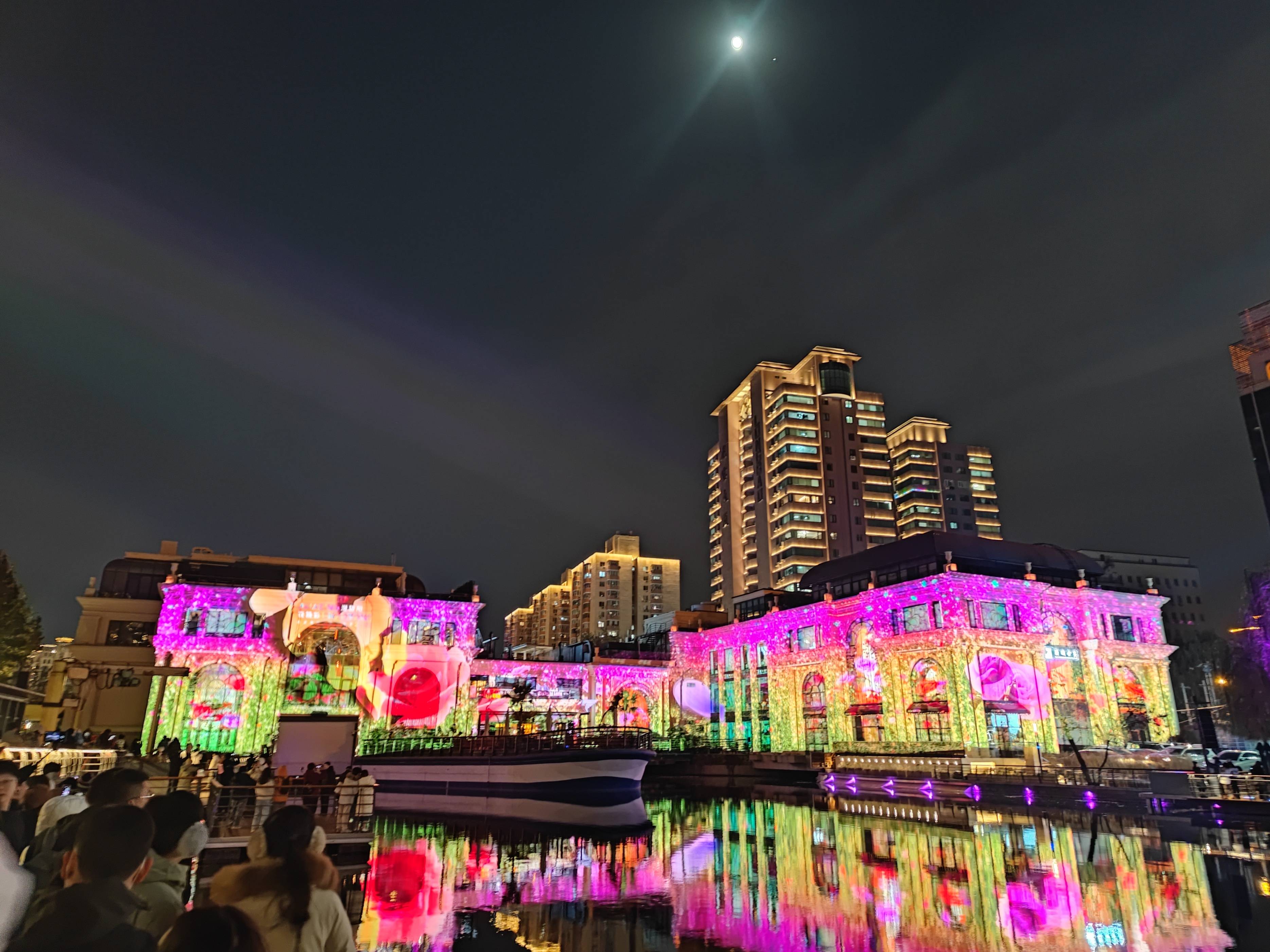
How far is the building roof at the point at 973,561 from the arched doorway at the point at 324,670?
88.9ft

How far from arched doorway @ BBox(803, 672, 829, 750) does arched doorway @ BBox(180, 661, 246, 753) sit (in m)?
30.5

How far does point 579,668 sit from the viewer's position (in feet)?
171

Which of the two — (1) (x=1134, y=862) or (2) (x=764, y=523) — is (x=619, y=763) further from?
(2) (x=764, y=523)

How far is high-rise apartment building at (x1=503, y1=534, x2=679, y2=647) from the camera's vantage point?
13575cm

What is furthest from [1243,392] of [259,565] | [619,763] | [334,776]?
[259,565]

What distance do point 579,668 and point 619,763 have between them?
82.4ft

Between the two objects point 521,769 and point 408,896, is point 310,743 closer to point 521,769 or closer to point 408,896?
point 521,769

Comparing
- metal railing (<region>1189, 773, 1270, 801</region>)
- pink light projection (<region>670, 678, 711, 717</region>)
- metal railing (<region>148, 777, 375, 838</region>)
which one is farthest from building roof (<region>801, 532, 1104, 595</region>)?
metal railing (<region>148, 777, 375, 838</region>)

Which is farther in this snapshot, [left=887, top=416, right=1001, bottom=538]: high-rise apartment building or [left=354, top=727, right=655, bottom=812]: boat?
[left=887, top=416, right=1001, bottom=538]: high-rise apartment building

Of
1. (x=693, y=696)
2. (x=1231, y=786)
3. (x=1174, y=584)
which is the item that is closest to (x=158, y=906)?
(x=1231, y=786)

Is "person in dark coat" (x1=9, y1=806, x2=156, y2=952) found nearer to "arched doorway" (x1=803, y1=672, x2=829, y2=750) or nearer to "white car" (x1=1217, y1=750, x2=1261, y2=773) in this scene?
"white car" (x1=1217, y1=750, x2=1261, y2=773)

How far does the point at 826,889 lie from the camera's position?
42.2ft

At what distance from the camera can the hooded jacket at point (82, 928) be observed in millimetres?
2568

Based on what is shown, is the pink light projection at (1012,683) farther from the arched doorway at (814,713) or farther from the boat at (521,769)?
the boat at (521,769)
